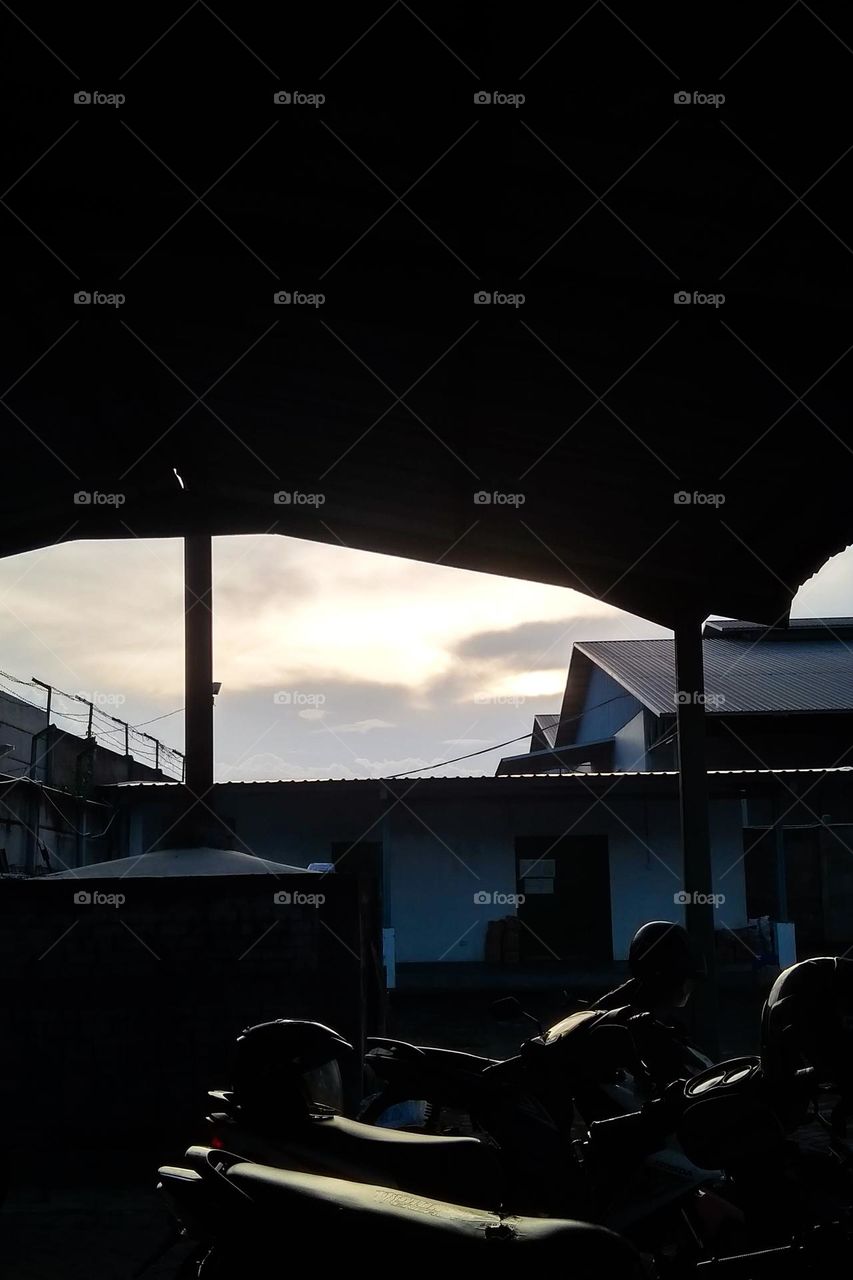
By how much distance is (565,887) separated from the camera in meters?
19.8

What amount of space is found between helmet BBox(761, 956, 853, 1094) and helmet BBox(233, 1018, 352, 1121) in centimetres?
131

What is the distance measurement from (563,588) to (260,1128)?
24.7 feet

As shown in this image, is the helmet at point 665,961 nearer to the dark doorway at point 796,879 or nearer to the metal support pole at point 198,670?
the metal support pole at point 198,670

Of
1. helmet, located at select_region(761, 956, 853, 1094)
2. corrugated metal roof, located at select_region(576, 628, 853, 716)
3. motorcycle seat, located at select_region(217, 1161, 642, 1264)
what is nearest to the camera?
motorcycle seat, located at select_region(217, 1161, 642, 1264)

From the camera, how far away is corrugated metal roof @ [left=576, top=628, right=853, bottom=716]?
20.1m

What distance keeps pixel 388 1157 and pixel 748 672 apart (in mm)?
20811

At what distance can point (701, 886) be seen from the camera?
9508 mm

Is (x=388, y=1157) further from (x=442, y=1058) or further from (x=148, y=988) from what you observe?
(x=148, y=988)

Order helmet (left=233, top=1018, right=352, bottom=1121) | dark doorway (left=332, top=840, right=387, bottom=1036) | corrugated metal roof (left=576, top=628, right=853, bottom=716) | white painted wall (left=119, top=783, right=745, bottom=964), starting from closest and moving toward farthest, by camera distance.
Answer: helmet (left=233, top=1018, right=352, bottom=1121), dark doorway (left=332, top=840, right=387, bottom=1036), white painted wall (left=119, top=783, right=745, bottom=964), corrugated metal roof (left=576, top=628, right=853, bottom=716)

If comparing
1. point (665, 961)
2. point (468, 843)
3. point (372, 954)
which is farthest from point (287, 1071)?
point (468, 843)

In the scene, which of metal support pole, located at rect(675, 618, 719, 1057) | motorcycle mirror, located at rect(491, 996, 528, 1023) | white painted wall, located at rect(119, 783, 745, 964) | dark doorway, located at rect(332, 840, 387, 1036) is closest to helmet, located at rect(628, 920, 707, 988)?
motorcycle mirror, located at rect(491, 996, 528, 1023)

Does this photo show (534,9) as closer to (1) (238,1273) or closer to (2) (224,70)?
(2) (224,70)

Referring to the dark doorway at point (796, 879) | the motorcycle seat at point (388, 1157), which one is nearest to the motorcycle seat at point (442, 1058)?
the motorcycle seat at point (388, 1157)

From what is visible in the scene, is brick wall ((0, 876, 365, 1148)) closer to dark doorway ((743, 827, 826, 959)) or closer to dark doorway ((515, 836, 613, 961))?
dark doorway ((515, 836, 613, 961))
